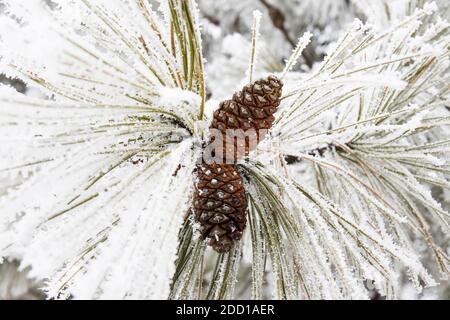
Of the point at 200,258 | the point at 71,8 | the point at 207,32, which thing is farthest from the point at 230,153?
the point at 207,32

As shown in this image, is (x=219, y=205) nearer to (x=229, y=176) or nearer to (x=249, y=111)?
(x=229, y=176)

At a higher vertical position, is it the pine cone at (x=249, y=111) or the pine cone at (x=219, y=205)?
the pine cone at (x=249, y=111)

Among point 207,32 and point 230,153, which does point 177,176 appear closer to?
point 230,153

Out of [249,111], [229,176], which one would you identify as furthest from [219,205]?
[249,111]

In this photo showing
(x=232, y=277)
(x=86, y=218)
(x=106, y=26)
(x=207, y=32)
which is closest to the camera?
(x=86, y=218)
